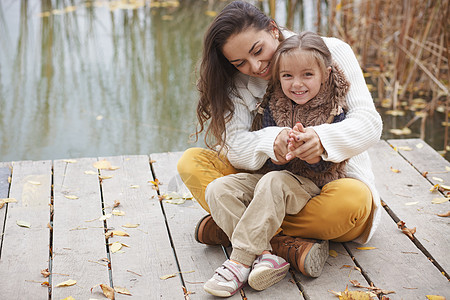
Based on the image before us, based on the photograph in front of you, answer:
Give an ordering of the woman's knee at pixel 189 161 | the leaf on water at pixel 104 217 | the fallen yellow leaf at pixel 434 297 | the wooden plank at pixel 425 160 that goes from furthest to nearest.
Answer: the wooden plank at pixel 425 160 → the leaf on water at pixel 104 217 → the woman's knee at pixel 189 161 → the fallen yellow leaf at pixel 434 297

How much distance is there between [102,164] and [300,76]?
1116 mm

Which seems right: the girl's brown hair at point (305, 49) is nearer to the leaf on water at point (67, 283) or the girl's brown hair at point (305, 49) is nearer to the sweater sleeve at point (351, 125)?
the sweater sleeve at point (351, 125)

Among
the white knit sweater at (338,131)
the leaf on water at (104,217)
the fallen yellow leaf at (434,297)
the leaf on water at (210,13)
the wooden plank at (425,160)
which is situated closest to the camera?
the fallen yellow leaf at (434,297)

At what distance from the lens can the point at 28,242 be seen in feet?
6.79

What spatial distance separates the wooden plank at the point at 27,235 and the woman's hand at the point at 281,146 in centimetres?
80

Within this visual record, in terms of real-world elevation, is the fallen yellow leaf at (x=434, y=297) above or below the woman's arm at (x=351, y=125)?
below

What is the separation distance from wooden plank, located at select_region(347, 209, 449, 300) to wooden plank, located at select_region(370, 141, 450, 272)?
59mm

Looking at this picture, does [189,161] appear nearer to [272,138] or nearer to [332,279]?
[272,138]

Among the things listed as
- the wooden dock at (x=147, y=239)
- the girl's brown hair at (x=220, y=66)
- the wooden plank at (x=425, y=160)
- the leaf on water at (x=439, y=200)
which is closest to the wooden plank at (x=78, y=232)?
the wooden dock at (x=147, y=239)

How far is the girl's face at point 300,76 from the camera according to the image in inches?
73.0

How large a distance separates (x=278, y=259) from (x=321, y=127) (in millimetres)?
412

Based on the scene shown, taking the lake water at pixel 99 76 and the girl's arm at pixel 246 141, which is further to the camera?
the lake water at pixel 99 76

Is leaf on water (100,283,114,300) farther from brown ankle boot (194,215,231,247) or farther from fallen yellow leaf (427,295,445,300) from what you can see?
fallen yellow leaf (427,295,445,300)

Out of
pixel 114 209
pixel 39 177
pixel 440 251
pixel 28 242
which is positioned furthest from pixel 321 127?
pixel 39 177
